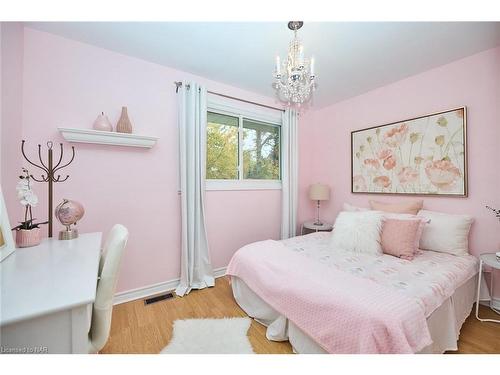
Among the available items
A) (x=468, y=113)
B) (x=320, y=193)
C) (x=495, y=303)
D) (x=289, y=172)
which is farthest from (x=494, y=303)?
(x=289, y=172)

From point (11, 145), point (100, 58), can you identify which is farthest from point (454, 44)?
point (11, 145)

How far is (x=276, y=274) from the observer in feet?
5.15

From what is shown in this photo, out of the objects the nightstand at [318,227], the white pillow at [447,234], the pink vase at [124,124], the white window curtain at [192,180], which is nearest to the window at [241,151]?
the white window curtain at [192,180]

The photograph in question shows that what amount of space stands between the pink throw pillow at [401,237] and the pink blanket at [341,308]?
0.70 m

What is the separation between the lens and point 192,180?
2.29 m

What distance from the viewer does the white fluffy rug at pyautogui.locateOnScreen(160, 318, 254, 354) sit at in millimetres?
1424

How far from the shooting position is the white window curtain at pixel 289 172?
119 inches

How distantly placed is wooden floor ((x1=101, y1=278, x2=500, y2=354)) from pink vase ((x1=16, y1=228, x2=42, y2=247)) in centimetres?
88

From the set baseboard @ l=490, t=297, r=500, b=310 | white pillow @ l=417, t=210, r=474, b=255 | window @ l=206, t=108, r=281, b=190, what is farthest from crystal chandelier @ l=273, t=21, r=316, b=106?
baseboard @ l=490, t=297, r=500, b=310

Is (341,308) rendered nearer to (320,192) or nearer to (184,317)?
(184,317)

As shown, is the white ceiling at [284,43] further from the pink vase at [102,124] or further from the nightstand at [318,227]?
the nightstand at [318,227]

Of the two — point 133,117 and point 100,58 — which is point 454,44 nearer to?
point 133,117

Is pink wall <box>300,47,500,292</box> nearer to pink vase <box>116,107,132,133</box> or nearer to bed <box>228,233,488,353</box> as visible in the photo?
bed <box>228,233,488,353</box>
